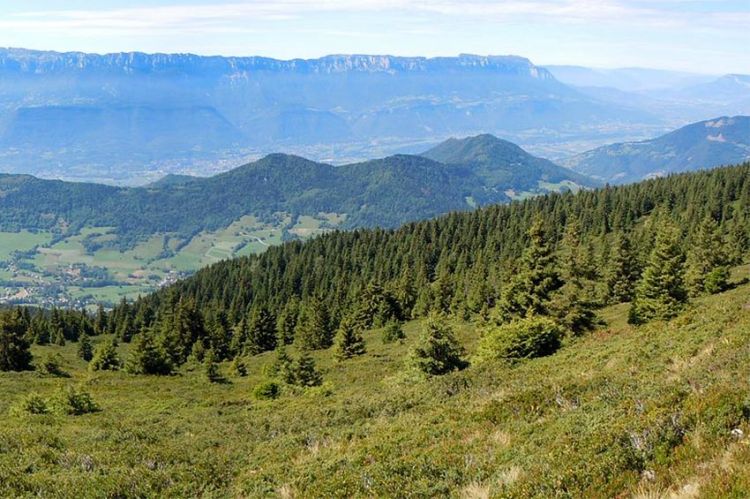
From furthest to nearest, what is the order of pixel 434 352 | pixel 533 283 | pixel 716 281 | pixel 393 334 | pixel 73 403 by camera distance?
pixel 393 334 → pixel 716 281 → pixel 533 283 → pixel 434 352 → pixel 73 403

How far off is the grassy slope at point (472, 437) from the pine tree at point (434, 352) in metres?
5.72

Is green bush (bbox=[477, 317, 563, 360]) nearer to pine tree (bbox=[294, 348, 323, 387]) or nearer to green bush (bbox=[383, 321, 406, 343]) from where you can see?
pine tree (bbox=[294, 348, 323, 387])

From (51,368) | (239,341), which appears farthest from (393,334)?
(51,368)

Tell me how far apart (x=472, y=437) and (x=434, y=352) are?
1974 cm

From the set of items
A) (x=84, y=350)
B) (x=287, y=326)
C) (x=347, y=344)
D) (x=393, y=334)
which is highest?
(x=347, y=344)

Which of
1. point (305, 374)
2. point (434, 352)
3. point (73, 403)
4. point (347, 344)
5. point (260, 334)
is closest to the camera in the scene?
point (73, 403)

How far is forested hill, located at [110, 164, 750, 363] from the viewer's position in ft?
164

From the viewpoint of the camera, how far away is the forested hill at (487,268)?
1969 inches

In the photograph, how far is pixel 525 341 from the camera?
34.5 m

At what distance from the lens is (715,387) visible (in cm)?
1401

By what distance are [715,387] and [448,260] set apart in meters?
111

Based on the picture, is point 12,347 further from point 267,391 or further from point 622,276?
point 622,276

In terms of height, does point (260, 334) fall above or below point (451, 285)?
below

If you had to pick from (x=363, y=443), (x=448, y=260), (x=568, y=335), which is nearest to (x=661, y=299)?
(x=568, y=335)
